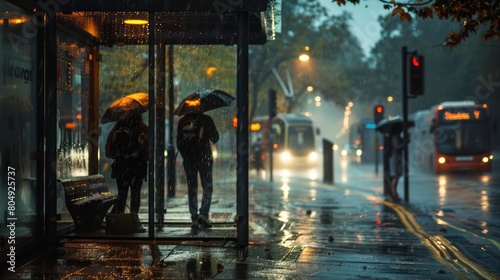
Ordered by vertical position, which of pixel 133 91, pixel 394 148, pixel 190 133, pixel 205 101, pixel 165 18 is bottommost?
pixel 394 148

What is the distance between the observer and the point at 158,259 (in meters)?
9.43

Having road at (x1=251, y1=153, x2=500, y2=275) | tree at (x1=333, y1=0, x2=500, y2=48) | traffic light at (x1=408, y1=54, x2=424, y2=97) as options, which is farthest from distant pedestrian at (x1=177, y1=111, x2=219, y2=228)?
traffic light at (x1=408, y1=54, x2=424, y2=97)

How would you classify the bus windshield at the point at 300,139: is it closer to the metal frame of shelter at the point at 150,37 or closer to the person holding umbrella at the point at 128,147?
the person holding umbrella at the point at 128,147

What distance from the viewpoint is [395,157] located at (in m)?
22.2

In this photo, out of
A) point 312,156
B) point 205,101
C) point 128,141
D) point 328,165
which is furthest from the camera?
point 312,156

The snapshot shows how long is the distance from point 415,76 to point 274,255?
39.1 feet

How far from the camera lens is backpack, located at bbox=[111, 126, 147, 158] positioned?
11.6 meters

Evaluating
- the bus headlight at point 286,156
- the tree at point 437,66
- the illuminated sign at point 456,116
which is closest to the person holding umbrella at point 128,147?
the illuminated sign at point 456,116

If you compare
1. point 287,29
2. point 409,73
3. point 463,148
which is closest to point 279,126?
point 287,29

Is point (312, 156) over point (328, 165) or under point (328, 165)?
over

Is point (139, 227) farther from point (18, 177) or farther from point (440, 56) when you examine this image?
point (440, 56)

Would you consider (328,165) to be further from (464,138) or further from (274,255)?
(274,255)

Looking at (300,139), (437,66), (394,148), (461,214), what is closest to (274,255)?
(461,214)

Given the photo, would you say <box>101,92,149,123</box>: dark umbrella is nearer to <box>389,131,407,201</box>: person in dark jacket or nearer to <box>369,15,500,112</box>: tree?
<box>389,131,407,201</box>: person in dark jacket
